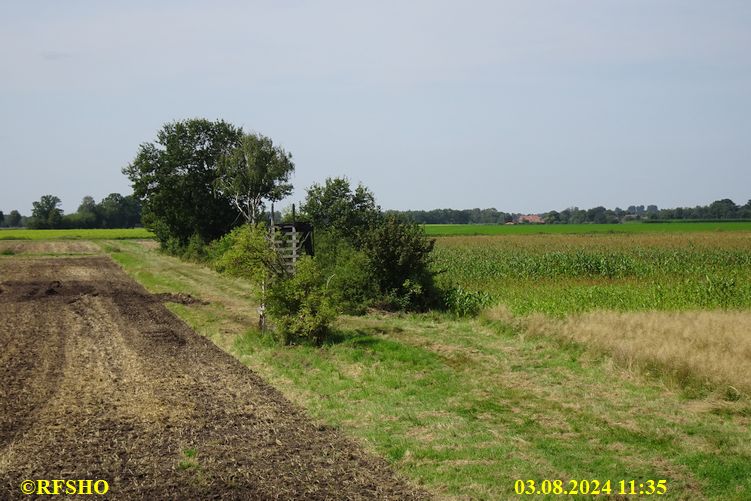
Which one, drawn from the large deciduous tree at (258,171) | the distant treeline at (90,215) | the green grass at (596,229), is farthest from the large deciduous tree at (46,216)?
the large deciduous tree at (258,171)

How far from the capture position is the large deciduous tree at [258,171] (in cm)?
4519

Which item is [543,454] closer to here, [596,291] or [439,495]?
[439,495]

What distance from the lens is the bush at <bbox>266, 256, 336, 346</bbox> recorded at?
55.5 feet

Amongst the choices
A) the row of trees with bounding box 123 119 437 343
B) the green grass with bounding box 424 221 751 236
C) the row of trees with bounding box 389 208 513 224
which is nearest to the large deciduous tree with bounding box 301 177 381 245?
the row of trees with bounding box 123 119 437 343

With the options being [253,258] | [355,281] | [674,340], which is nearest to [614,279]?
[355,281]

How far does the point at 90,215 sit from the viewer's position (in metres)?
135

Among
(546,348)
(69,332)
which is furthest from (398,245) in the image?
(69,332)

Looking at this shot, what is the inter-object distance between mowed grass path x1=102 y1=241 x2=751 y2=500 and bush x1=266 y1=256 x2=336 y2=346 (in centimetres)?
50

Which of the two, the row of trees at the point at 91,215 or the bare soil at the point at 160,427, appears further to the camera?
the row of trees at the point at 91,215

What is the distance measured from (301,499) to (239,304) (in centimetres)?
1873

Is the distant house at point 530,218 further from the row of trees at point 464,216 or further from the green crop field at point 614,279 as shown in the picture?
the green crop field at point 614,279

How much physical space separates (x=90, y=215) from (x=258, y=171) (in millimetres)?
101475

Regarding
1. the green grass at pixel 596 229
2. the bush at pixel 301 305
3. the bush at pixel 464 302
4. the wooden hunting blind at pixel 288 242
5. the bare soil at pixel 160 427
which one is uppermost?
the wooden hunting blind at pixel 288 242

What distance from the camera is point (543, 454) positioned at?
29.6 ft
